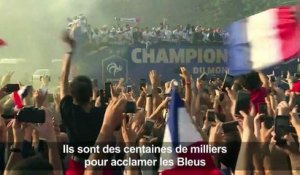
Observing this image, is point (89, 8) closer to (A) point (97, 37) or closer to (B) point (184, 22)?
(A) point (97, 37)

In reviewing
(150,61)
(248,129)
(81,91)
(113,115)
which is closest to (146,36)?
(150,61)

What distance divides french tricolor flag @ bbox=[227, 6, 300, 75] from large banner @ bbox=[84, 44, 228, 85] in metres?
8.58

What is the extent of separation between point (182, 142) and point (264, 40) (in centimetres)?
156

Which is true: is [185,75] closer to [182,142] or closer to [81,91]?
[81,91]

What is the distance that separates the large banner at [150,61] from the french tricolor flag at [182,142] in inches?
387

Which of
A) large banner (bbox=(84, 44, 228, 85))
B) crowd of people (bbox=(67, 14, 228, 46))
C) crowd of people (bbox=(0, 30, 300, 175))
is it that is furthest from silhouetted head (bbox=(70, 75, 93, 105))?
crowd of people (bbox=(67, 14, 228, 46))

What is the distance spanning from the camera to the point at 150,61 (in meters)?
13.8

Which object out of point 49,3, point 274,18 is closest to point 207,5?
point 49,3

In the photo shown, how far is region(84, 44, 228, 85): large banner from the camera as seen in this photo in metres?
13.1

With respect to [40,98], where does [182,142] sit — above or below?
below

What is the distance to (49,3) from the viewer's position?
16.9 metres

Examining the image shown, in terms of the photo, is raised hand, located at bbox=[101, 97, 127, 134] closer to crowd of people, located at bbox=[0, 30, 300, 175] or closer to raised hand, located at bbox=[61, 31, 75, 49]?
crowd of people, located at bbox=[0, 30, 300, 175]

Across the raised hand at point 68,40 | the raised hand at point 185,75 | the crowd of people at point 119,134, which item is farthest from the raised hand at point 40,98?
the raised hand at point 185,75

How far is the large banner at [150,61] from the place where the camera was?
1312 cm
